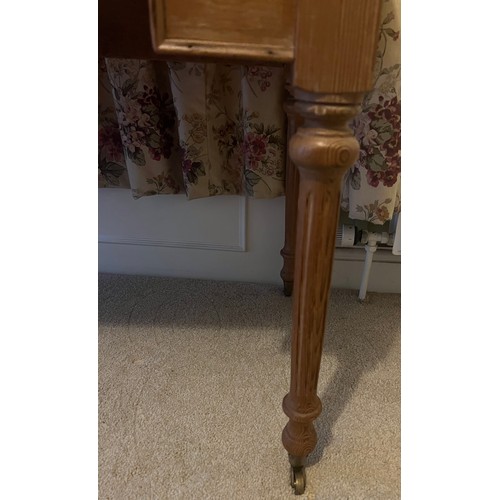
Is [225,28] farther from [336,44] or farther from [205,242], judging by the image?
[205,242]

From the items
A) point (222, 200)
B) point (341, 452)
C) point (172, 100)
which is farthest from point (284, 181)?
point (341, 452)

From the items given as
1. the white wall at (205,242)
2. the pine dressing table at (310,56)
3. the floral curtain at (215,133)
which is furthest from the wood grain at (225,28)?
the white wall at (205,242)

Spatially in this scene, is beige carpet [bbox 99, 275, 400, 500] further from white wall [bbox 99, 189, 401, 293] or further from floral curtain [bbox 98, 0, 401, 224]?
floral curtain [bbox 98, 0, 401, 224]

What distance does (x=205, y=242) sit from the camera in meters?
1.14

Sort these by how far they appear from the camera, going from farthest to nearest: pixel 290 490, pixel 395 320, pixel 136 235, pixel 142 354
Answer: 1. pixel 136 235
2. pixel 395 320
3. pixel 142 354
4. pixel 290 490

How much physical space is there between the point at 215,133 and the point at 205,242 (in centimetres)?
27

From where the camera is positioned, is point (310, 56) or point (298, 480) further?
point (298, 480)

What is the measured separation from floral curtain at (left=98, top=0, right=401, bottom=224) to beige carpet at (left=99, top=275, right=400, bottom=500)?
0.79 feet

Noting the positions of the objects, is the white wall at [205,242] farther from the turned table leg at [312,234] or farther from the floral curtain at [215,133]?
the turned table leg at [312,234]

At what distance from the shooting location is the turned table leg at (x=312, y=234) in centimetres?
47

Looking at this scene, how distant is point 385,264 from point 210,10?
808 mm

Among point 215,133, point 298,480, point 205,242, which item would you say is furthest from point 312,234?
point 205,242

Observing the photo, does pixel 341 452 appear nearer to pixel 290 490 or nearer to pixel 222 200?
pixel 290 490

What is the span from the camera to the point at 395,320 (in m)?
1.02
